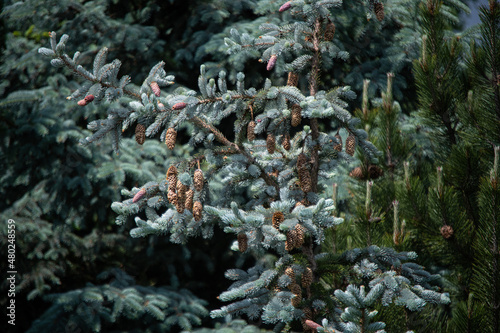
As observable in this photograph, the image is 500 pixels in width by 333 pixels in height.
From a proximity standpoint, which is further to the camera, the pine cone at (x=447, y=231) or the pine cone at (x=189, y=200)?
the pine cone at (x=447, y=231)

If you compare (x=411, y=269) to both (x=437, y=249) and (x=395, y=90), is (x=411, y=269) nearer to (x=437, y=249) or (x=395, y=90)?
(x=437, y=249)

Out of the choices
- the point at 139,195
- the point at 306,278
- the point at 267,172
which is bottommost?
the point at 306,278

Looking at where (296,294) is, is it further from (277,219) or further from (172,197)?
(172,197)

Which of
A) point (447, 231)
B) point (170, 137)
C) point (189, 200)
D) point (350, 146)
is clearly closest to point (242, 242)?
point (189, 200)

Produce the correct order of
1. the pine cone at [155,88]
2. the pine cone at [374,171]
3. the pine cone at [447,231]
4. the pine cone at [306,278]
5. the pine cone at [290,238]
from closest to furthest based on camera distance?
the pine cone at [290,238], the pine cone at [155,88], the pine cone at [306,278], the pine cone at [447,231], the pine cone at [374,171]

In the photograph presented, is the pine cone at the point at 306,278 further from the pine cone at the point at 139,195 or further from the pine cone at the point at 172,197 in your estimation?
the pine cone at the point at 139,195

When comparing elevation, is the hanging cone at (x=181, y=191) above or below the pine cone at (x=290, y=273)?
above

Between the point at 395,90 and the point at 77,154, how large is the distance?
3120mm

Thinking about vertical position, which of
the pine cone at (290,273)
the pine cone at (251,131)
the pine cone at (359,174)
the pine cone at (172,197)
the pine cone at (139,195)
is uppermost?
the pine cone at (251,131)

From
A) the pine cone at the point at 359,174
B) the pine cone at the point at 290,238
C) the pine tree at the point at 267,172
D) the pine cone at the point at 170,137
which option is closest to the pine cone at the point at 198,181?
the pine tree at the point at 267,172

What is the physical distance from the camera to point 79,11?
186 inches

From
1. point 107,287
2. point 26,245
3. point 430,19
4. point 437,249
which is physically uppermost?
point 430,19

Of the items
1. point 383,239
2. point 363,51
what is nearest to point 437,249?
point 383,239

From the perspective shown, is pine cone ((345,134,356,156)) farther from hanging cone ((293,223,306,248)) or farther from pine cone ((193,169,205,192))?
pine cone ((193,169,205,192))
